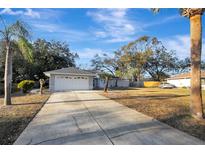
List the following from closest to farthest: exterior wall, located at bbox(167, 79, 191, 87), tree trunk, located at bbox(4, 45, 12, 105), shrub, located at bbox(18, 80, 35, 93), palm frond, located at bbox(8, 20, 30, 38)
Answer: palm frond, located at bbox(8, 20, 30, 38)
tree trunk, located at bbox(4, 45, 12, 105)
shrub, located at bbox(18, 80, 35, 93)
exterior wall, located at bbox(167, 79, 191, 87)

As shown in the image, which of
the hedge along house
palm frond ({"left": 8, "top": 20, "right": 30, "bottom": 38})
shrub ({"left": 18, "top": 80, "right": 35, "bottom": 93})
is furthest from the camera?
the hedge along house

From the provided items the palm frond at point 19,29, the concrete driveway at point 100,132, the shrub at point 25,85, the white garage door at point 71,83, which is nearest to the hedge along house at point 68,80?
the white garage door at point 71,83

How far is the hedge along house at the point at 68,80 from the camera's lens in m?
25.1

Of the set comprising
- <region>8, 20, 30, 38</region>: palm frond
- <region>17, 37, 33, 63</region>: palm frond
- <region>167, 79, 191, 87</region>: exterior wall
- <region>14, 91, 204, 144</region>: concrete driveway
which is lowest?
<region>14, 91, 204, 144</region>: concrete driveway

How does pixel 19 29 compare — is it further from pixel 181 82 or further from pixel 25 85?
pixel 181 82

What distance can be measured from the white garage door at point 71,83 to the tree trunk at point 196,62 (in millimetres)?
19507

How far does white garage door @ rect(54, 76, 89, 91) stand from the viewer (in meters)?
25.5

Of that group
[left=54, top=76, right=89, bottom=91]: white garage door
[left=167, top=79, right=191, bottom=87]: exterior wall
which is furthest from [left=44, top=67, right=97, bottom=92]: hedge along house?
[left=167, top=79, right=191, bottom=87]: exterior wall

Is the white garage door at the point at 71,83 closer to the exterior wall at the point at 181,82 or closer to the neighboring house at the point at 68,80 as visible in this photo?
the neighboring house at the point at 68,80

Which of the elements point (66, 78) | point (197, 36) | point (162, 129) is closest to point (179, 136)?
point (162, 129)

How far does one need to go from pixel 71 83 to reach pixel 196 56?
786 inches

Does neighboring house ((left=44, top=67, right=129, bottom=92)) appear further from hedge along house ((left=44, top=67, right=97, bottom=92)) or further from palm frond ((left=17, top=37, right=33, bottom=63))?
palm frond ((left=17, top=37, right=33, bottom=63))

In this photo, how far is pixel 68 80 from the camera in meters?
26.2

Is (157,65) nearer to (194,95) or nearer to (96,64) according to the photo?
(96,64)
